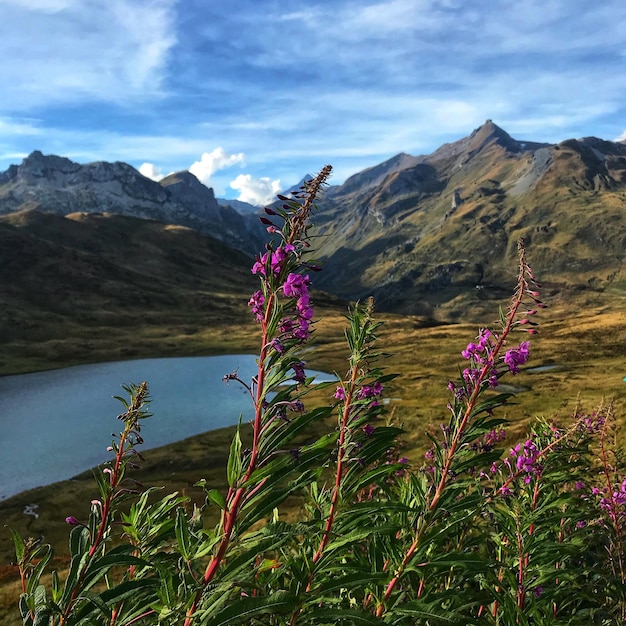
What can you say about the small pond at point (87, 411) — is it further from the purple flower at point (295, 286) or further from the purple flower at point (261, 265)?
the purple flower at point (295, 286)

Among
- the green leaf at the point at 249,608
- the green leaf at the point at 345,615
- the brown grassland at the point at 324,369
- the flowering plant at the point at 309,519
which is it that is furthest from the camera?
the brown grassland at the point at 324,369

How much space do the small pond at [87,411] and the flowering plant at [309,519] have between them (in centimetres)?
3316

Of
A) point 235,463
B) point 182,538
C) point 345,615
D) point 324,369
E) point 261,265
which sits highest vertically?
point 261,265

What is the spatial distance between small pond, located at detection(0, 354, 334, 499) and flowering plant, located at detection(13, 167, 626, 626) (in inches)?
1305

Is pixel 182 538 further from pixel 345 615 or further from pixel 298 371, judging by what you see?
pixel 298 371

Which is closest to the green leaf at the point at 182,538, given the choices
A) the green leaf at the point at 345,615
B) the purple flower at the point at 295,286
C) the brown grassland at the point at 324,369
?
the green leaf at the point at 345,615

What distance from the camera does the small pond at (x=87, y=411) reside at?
5975 centimetres

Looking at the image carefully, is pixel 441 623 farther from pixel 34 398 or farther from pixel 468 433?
pixel 34 398

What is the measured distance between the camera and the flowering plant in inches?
135

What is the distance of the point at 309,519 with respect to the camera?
5.12 meters

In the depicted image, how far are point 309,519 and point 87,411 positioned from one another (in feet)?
293

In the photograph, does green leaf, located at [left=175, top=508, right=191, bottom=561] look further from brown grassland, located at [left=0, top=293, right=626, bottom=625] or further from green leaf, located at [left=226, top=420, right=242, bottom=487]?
brown grassland, located at [left=0, top=293, right=626, bottom=625]

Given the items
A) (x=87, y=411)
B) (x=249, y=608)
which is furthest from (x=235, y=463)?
(x=87, y=411)

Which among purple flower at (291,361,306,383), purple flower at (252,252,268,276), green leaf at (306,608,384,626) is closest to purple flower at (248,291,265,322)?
purple flower at (252,252,268,276)
